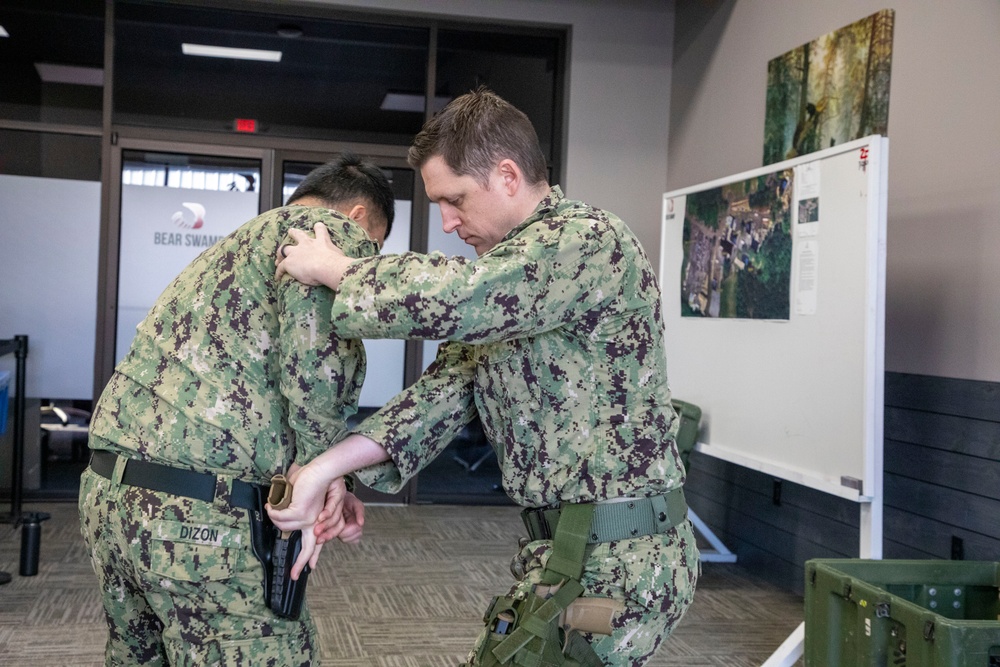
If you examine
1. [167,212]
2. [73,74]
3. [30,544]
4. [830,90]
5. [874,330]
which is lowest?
[30,544]

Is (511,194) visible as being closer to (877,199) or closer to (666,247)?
(877,199)

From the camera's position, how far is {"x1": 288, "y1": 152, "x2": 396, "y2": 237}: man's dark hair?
1856 millimetres

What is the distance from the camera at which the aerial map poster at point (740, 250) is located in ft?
11.8

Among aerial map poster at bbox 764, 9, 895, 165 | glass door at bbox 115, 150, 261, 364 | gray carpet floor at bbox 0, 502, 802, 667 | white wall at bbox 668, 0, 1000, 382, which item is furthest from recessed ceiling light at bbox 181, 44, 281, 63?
white wall at bbox 668, 0, 1000, 382

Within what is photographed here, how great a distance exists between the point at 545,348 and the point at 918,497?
2662mm

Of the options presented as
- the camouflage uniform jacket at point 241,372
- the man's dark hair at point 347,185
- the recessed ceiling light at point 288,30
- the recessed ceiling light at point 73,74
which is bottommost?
the camouflage uniform jacket at point 241,372

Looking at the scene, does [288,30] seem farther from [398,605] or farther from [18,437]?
[398,605]

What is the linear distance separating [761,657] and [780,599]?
84cm

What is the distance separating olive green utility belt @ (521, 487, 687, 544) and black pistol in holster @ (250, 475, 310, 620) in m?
0.41

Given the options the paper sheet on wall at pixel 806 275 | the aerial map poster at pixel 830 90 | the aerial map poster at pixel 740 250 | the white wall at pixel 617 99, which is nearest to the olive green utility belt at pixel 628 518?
the paper sheet on wall at pixel 806 275

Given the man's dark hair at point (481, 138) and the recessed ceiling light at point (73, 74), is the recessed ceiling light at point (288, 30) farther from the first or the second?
the man's dark hair at point (481, 138)

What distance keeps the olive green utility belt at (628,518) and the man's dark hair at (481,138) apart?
1.65 ft

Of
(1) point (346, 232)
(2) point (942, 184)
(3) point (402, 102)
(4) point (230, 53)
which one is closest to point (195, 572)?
(1) point (346, 232)

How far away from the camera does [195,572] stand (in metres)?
1.45
